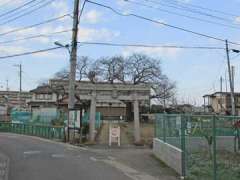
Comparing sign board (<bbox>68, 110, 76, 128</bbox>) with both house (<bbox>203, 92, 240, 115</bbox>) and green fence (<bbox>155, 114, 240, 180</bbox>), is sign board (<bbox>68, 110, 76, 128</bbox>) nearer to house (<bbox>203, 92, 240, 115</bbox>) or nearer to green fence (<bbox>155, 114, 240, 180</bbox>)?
green fence (<bbox>155, 114, 240, 180</bbox>)

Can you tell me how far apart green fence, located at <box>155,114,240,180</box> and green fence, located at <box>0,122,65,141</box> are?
19223 millimetres

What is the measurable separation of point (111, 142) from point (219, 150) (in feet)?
52.7

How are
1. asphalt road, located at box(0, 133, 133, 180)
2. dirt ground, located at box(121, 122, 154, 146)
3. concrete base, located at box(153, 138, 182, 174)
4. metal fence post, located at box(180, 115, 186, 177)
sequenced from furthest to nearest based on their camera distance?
1. dirt ground, located at box(121, 122, 154, 146)
2. concrete base, located at box(153, 138, 182, 174)
3. metal fence post, located at box(180, 115, 186, 177)
4. asphalt road, located at box(0, 133, 133, 180)

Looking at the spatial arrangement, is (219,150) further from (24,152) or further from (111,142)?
(111,142)

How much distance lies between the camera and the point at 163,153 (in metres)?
19.6

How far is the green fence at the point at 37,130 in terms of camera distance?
115 feet

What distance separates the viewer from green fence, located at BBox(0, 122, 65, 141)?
115 ft

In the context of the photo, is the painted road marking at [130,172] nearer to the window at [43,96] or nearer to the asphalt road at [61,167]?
the asphalt road at [61,167]

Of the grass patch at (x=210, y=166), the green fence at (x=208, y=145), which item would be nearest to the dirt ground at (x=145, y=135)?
the green fence at (x=208, y=145)

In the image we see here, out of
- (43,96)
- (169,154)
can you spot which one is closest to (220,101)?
(43,96)

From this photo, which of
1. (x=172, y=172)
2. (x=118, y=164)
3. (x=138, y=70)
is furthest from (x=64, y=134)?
(x=138, y=70)

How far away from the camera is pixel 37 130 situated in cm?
4022

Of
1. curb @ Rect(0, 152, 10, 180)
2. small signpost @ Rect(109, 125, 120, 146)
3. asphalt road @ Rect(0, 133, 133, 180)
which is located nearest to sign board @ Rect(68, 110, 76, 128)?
small signpost @ Rect(109, 125, 120, 146)

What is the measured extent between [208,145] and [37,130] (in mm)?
28220
